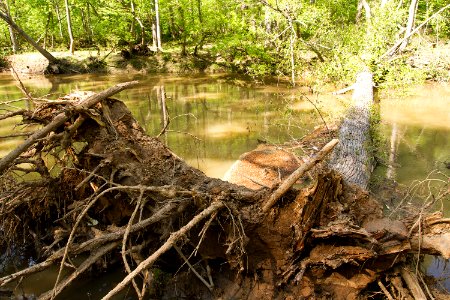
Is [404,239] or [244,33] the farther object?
[244,33]

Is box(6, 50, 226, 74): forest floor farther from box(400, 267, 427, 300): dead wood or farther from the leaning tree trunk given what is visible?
box(400, 267, 427, 300): dead wood

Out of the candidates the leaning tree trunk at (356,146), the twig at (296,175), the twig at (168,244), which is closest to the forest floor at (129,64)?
the leaning tree trunk at (356,146)

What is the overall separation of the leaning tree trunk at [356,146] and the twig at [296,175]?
2.09 meters

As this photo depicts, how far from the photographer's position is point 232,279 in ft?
12.4

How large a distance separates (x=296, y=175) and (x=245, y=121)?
7.54 m

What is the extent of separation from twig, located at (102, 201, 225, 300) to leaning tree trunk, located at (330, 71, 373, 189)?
2.62 m

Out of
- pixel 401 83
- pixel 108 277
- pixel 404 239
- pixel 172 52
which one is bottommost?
pixel 108 277

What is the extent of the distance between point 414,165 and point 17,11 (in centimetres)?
2657

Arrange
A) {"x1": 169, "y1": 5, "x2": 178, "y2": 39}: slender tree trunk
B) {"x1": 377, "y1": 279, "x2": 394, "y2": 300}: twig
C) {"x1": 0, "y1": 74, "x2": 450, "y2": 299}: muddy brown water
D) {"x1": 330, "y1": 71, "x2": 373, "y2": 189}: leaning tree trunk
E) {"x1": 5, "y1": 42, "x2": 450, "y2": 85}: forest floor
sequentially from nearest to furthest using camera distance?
{"x1": 377, "y1": 279, "x2": 394, "y2": 300}: twig → {"x1": 330, "y1": 71, "x2": 373, "y2": 189}: leaning tree trunk → {"x1": 0, "y1": 74, "x2": 450, "y2": 299}: muddy brown water → {"x1": 5, "y1": 42, "x2": 450, "y2": 85}: forest floor → {"x1": 169, "y1": 5, "x2": 178, "y2": 39}: slender tree trunk

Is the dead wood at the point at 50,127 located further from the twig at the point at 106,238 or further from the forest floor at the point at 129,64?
the forest floor at the point at 129,64

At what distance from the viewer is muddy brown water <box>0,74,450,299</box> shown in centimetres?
696

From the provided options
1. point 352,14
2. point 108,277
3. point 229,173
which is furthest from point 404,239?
point 352,14

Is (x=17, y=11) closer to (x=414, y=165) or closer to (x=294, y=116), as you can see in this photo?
(x=294, y=116)

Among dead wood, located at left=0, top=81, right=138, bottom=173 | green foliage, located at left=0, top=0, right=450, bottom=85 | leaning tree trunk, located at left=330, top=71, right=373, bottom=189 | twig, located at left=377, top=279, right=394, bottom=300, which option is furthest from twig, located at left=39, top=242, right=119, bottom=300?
green foliage, located at left=0, top=0, right=450, bottom=85
